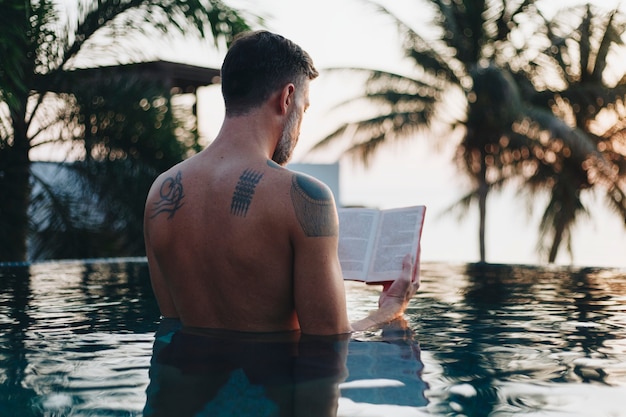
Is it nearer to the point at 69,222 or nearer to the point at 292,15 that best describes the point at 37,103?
the point at 69,222

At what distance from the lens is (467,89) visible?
1823 cm

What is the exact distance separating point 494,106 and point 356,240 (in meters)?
14.9

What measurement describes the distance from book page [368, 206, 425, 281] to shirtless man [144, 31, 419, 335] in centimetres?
59

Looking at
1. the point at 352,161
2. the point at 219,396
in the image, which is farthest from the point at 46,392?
the point at 352,161

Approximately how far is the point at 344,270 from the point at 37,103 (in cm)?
636

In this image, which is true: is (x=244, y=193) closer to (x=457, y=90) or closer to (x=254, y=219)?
(x=254, y=219)

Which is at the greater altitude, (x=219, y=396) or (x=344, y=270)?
(x=344, y=270)

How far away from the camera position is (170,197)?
2.35 m

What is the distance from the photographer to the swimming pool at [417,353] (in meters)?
1.84

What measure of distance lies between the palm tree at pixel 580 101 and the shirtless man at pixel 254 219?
16.6m

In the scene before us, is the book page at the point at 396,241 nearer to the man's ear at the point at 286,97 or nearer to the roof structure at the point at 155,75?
the man's ear at the point at 286,97

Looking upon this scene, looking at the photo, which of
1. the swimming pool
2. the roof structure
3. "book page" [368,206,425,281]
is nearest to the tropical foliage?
the roof structure

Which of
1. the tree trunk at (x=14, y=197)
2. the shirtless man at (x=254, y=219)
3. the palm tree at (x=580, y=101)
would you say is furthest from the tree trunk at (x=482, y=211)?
the shirtless man at (x=254, y=219)

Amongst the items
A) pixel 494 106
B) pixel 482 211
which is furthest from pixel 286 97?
pixel 482 211
